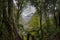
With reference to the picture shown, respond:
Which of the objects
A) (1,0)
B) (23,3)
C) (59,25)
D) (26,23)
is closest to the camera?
(1,0)

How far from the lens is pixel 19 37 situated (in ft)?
24.0

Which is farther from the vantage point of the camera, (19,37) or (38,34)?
(38,34)

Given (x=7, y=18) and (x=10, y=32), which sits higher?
(x=7, y=18)

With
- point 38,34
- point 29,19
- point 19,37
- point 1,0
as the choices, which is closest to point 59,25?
point 38,34

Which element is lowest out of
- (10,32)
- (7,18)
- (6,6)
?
(10,32)

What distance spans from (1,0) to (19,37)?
5.36 ft

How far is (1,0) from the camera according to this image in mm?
6957

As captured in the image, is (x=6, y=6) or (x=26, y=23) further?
(x=26, y=23)

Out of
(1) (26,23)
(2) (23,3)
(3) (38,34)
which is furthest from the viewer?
(1) (26,23)

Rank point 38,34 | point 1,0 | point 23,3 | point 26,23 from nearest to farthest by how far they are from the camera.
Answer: point 1,0 → point 23,3 → point 38,34 → point 26,23

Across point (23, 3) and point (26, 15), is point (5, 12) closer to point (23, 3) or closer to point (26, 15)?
point (23, 3)

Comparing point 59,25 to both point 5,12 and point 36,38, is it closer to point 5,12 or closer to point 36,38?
point 36,38

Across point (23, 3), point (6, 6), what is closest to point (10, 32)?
point (6, 6)

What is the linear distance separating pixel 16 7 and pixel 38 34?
1841mm
